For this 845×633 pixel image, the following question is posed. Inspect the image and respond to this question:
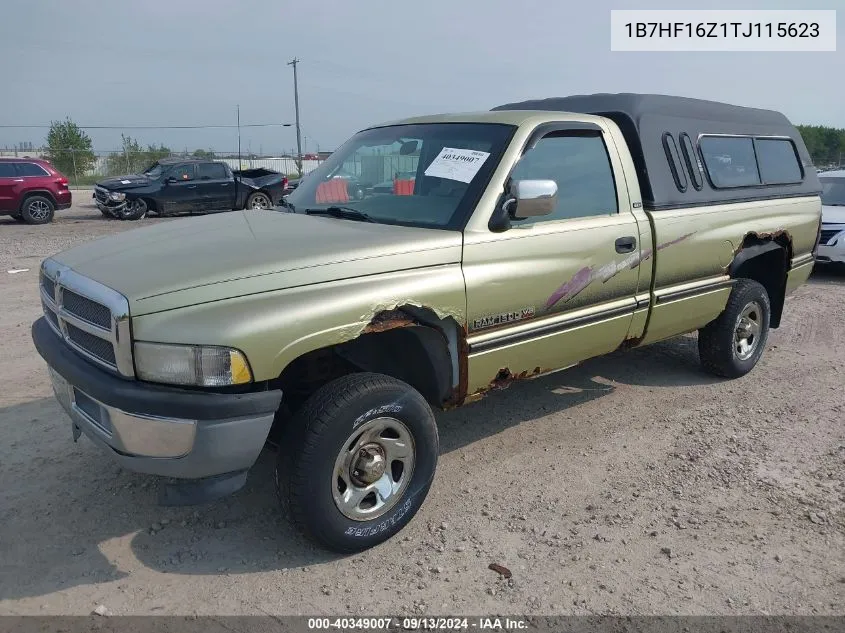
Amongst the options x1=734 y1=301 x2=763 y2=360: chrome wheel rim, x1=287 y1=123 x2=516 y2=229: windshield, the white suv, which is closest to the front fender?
x1=287 y1=123 x2=516 y2=229: windshield

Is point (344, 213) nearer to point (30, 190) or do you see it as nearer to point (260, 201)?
point (30, 190)

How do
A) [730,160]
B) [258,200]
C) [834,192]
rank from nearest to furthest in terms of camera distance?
1. [730,160]
2. [834,192]
3. [258,200]

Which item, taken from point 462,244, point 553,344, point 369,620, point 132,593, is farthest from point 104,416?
point 553,344

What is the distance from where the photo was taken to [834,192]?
37.5 feet

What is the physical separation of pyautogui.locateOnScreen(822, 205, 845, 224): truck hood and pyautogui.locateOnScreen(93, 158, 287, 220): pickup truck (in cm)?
1285

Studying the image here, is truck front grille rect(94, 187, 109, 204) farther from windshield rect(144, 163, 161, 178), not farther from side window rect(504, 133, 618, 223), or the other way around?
side window rect(504, 133, 618, 223)

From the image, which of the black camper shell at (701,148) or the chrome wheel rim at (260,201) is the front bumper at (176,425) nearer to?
the black camper shell at (701,148)

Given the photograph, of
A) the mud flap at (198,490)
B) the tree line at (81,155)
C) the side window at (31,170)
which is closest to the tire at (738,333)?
the mud flap at (198,490)

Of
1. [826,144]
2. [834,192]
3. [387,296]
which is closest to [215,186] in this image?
[834,192]

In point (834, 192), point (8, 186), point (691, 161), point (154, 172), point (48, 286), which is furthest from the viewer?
point (154, 172)

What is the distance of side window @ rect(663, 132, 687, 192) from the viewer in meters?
4.71

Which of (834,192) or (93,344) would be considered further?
(834,192)

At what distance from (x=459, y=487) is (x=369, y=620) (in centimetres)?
116

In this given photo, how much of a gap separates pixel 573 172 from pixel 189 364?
2513 mm
